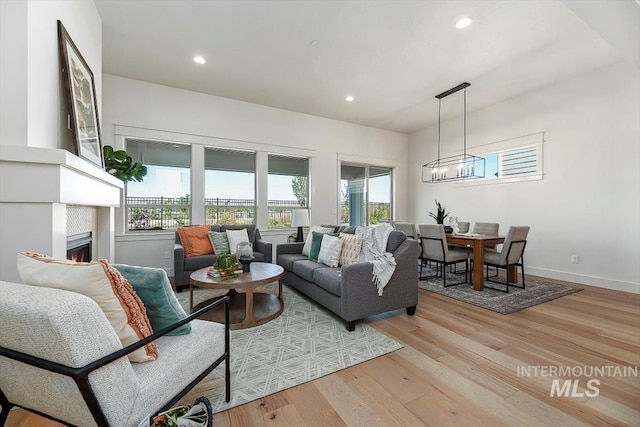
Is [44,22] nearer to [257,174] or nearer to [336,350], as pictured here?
[336,350]

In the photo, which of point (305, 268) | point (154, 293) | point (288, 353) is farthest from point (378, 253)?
point (154, 293)

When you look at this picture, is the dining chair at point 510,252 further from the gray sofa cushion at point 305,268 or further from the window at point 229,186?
the window at point 229,186

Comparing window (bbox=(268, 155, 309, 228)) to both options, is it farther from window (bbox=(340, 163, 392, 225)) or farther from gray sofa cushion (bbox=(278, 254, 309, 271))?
gray sofa cushion (bbox=(278, 254, 309, 271))

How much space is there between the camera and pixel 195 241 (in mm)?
3850

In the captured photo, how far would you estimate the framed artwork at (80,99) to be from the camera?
1.97m

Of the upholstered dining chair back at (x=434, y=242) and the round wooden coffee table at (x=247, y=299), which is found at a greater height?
the upholstered dining chair back at (x=434, y=242)

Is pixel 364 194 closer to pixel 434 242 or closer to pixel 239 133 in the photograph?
pixel 434 242

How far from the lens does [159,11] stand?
8.84 feet

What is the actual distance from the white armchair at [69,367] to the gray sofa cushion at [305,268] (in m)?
1.97

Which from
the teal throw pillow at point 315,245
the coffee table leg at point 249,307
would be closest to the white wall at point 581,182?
the teal throw pillow at point 315,245

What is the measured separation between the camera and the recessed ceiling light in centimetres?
277

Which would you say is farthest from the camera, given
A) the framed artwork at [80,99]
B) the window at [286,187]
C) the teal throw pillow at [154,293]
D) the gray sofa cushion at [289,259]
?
the window at [286,187]

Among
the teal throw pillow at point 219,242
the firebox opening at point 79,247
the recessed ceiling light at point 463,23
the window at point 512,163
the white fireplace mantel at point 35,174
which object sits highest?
the recessed ceiling light at point 463,23

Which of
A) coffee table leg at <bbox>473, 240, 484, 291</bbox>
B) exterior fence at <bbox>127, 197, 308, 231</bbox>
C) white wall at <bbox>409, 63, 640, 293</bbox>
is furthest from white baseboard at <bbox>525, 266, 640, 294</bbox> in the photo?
exterior fence at <bbox>127, 197, 308, 231</bbox>
